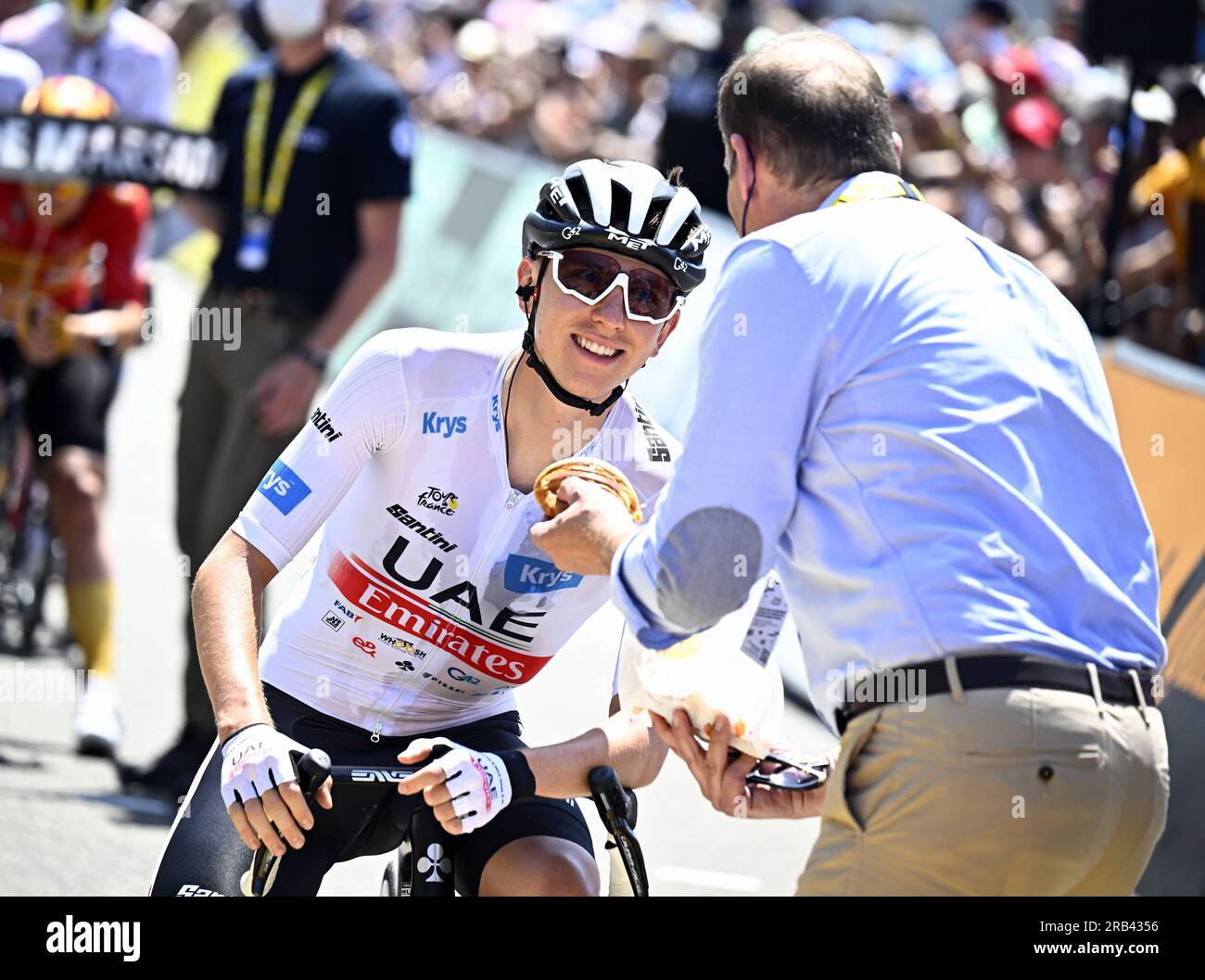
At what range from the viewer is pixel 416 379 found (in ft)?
12.5

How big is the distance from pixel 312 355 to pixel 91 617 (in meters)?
1.47

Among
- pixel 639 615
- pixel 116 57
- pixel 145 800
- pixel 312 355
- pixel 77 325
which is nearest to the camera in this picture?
pixel 639 615

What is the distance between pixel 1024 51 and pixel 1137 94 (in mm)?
4255

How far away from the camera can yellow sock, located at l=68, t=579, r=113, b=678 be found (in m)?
7.55

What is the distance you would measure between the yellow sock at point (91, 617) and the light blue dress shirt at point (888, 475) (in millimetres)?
4990

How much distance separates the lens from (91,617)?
24.8ft

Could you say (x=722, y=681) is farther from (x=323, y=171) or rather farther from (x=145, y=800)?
(x=323, y=171)

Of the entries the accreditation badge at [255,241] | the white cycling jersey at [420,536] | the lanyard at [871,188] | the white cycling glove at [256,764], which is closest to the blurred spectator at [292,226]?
the accreditation badge at [255,241]

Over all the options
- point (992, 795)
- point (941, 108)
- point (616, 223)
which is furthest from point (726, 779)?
point (941, 108)

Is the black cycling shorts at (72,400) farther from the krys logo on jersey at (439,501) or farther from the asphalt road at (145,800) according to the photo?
the krys logo on jersey at (439,501)

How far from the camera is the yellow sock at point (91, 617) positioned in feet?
24.8
